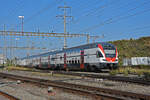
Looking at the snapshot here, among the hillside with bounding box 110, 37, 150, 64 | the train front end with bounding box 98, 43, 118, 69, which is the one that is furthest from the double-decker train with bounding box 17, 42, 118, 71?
the hillside with bounding box 110, 37, 150, 64

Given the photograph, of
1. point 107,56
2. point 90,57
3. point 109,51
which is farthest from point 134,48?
point 107,56

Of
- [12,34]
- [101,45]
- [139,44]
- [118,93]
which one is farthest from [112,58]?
[139,44]

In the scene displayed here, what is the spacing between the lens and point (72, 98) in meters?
9.67

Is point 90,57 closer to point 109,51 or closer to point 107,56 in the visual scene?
point 107,56

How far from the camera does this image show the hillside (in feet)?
151

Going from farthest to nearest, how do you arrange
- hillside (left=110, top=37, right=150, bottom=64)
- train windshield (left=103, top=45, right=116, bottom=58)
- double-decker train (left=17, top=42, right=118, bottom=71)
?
hillside (left=110, top=37, right=150, bottom=64)
train windshield (left=103, top=45, right=116, bottom=58)
double-decker train (left=17, top=42, right=118, bottom=71)

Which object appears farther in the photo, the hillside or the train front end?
the hillside

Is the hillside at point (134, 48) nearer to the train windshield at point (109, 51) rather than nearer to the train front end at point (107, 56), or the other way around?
the train windshield at point (109, 51)

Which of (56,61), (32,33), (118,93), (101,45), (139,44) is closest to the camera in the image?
(118,93)

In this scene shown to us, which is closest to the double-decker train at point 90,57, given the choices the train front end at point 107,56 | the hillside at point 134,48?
the train front end at point 107,56

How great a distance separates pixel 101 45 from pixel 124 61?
15273 millimetres

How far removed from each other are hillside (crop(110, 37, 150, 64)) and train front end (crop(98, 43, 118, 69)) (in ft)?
57.5

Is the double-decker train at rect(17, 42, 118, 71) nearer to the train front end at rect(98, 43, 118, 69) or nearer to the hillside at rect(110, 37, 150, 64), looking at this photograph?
the train front end at rect(98, 43, 118, 69)

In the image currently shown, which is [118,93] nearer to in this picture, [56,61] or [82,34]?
[56,61]
